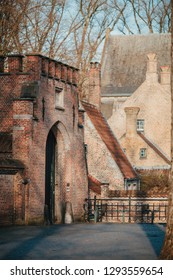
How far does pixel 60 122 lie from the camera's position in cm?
2980

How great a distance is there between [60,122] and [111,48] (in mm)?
38802


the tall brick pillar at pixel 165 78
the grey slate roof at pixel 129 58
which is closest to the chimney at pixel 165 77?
the tall brick pillar at pixel 165 78

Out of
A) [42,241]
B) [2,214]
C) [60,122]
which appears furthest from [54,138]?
[42,241]

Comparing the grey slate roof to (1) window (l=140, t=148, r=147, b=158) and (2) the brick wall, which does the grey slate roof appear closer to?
(1) window (l=140, t=148, r=147, b=158)

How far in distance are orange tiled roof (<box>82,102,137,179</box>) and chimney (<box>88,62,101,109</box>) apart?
154 cm

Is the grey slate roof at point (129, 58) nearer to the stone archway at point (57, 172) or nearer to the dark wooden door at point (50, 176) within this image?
the stone archway at point (57, 172)

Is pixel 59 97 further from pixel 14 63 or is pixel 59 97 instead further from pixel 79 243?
pixel 79 243

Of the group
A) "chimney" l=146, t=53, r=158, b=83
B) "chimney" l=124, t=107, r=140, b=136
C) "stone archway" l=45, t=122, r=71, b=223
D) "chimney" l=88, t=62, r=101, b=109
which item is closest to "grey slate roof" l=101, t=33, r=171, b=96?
"chimney" l=146, t=53, r=158, b=83

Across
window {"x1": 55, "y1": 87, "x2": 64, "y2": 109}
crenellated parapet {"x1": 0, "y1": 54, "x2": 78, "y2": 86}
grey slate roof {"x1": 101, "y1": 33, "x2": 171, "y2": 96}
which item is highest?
grey slate roof {"x1": 101, "y1": 33, "x2": 171, "y2": 96}

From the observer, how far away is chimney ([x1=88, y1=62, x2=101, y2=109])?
40938mm

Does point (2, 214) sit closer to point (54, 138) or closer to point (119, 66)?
point (54, 138)

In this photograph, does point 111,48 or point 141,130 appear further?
point 111,48

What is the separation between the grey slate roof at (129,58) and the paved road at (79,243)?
44514mm

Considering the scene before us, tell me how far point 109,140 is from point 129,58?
31.7 meters
